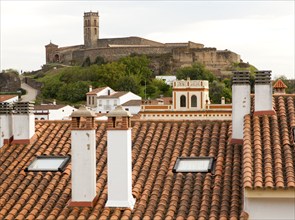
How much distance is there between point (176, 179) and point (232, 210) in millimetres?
1434

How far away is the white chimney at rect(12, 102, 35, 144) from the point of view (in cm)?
1410

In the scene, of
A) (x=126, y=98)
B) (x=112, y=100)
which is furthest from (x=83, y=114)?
(x=112, y=100)

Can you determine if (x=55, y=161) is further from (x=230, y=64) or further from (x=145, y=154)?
(x=230, y=64)

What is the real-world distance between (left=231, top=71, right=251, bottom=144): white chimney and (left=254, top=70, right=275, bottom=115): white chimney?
26 cm

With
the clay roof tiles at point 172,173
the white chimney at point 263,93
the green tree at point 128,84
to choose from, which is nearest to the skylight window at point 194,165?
the clay roof tiles at point 172,173

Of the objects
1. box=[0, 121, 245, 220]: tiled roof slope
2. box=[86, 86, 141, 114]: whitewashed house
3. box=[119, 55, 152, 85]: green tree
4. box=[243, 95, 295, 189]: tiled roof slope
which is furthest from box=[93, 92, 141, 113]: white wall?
box=[243, 95, 295, 189]: tiled roof slope

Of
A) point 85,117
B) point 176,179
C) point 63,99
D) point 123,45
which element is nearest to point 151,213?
point 176,179

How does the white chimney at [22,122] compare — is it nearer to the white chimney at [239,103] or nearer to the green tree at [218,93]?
the white chimney at [239,103]

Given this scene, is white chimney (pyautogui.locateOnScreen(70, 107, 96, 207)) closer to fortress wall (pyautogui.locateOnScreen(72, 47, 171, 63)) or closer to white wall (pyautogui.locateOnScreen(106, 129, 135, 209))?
white wall (pyautogui.locateOnScreen(106, 129, 135, 209))

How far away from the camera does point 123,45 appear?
468 feet

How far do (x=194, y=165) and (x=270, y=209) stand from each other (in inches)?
82.3

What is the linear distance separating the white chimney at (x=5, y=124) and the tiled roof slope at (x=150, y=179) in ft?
0.48

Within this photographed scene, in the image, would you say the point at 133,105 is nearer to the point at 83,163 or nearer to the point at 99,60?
the point at 99,60

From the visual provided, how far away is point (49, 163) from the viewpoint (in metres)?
13.5
